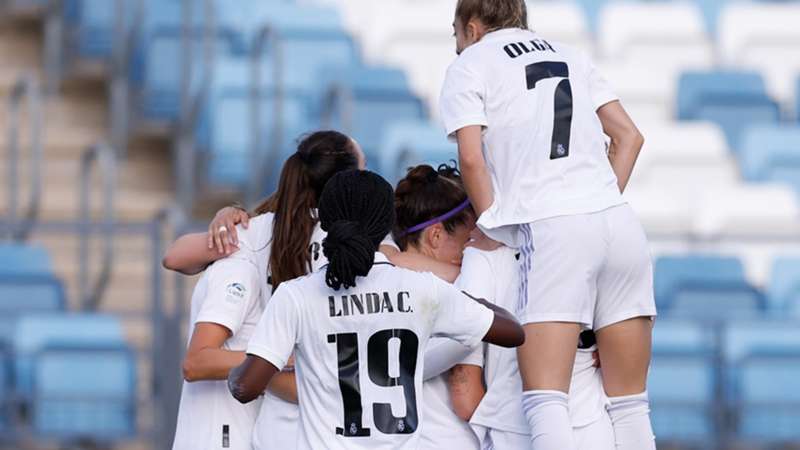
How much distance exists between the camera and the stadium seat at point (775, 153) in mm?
9523

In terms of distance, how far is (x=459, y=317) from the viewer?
12.7ft

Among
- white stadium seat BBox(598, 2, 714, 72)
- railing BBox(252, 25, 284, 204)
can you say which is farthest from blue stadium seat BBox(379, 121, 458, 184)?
white stadium seat BBox(598, 2, 714, 72)

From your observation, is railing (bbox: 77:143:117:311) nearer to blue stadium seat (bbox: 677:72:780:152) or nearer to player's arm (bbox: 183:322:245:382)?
blue stadium seat (bbox: 677:72:780:152)

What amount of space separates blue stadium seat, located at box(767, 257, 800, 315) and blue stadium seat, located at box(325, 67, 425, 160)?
7.00 feet

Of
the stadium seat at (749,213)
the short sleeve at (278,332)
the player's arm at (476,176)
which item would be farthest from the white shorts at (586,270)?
the stadium seat at (749,213)

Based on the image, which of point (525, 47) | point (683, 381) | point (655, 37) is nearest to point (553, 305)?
point (525, 47)

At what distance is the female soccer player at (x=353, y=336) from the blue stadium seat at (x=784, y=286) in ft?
15.6

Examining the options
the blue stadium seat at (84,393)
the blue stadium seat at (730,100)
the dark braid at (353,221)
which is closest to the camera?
the dark braid at (353,221)

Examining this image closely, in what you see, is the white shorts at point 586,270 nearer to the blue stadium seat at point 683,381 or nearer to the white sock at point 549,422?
the white sock at point 549,422

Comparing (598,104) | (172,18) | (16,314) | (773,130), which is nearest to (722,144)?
(773,130)

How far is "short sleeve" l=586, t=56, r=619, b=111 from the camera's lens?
15.2 feet

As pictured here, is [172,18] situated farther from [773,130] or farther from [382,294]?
[382,294]

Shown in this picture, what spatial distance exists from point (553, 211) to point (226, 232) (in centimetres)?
84

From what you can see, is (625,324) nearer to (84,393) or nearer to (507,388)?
(507,388)
